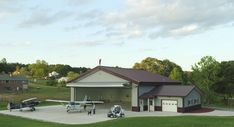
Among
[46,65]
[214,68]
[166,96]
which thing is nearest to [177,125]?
[166,96]

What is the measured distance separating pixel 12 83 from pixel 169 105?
61.9 m

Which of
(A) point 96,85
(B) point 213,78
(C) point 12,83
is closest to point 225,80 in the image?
(B) point 213,78

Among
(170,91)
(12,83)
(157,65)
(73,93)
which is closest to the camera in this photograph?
(170,91)

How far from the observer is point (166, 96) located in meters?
47.1

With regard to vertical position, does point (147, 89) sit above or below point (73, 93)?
above

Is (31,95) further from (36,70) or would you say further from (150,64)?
(36,70)

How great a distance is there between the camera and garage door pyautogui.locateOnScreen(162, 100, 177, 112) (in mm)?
46763

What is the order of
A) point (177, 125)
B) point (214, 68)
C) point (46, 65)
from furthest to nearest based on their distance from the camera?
point (46, 65) < point (214, 68) < point (177, 125)

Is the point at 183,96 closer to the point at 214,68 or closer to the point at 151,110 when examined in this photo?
the point at 151,110

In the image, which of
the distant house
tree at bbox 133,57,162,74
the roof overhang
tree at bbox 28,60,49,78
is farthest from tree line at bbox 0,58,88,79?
the roof overhang

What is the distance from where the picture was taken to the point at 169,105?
47.2m

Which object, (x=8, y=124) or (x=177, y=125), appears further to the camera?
(x=8, y=124)

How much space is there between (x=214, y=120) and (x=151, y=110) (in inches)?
764

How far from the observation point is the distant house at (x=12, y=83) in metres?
96.1
